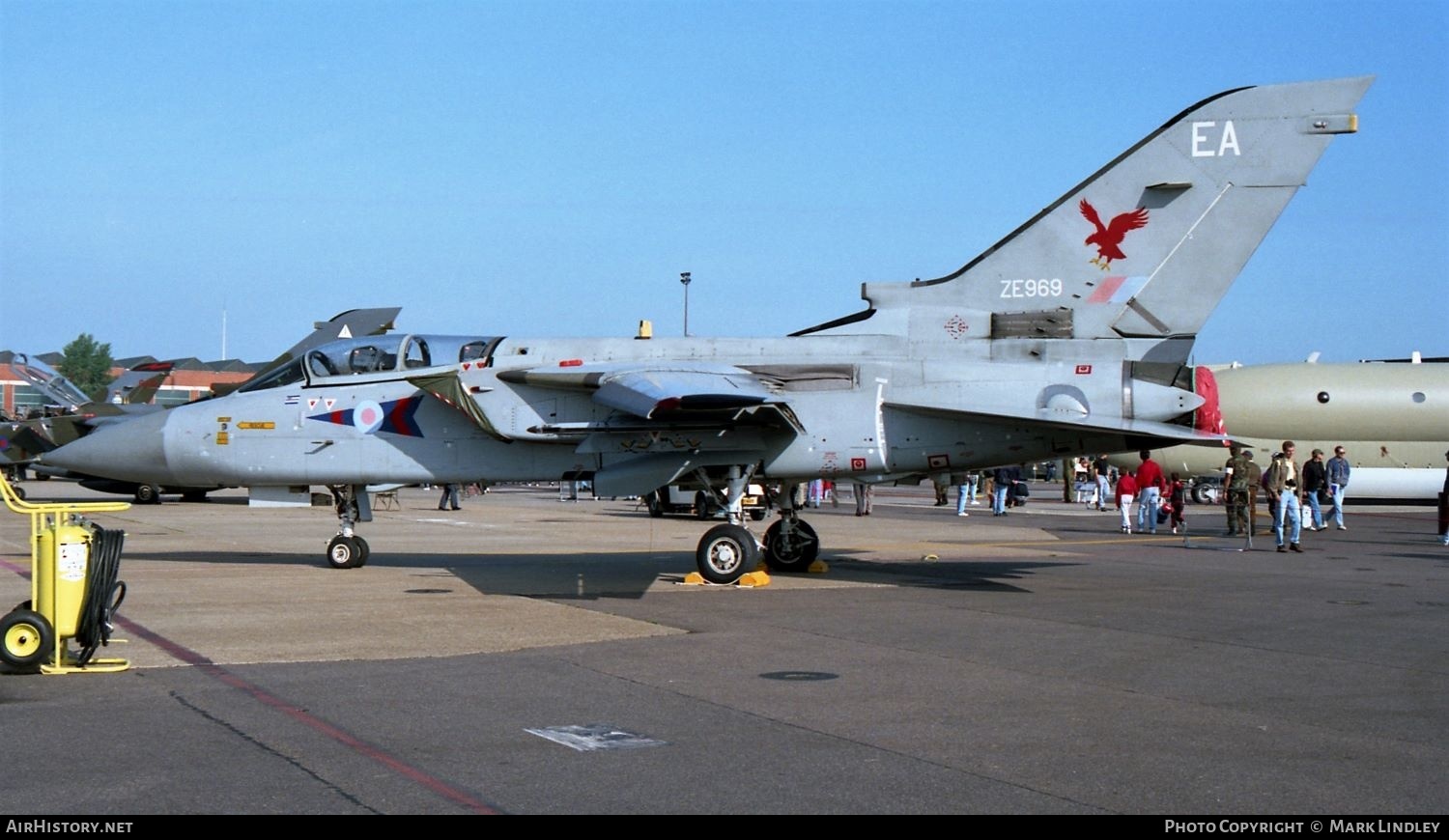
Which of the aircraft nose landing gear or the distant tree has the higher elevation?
the distant tree

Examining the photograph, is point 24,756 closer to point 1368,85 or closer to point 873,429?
point 873,429

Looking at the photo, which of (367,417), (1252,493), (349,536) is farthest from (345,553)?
(1252,493)

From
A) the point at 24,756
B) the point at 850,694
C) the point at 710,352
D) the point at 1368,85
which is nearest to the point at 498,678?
the point at 850,694

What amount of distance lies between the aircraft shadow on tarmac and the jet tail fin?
3273 mm

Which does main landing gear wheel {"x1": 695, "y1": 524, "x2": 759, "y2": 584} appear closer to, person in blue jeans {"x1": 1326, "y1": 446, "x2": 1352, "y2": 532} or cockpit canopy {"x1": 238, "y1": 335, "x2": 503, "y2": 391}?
cockpit canopy {"x1": 238, "y1": 335, "x2": 503, "y2": 391}

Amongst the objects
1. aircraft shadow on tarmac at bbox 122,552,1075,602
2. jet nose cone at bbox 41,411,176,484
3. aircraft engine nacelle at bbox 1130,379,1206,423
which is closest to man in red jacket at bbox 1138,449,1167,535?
aircraft shadow on tarmac at bbox 122,552,1075,602

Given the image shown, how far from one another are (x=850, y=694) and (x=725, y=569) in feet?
Result: 22.8

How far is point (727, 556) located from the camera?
1552 centimetres

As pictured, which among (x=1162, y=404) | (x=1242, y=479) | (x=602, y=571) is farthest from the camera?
(x=1242, y=479)

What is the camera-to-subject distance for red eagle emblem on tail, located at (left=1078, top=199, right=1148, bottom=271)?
15.5 meters

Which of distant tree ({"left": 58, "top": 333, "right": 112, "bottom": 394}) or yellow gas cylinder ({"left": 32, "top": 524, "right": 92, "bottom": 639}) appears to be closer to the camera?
yellow gas cylinder ({"left": 32, "top": 524, "right": 92, "bottom": 639})

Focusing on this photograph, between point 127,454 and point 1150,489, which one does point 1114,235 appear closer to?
point 127,454

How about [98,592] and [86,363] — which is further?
[86,363]

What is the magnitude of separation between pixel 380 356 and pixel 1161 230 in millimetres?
9570
